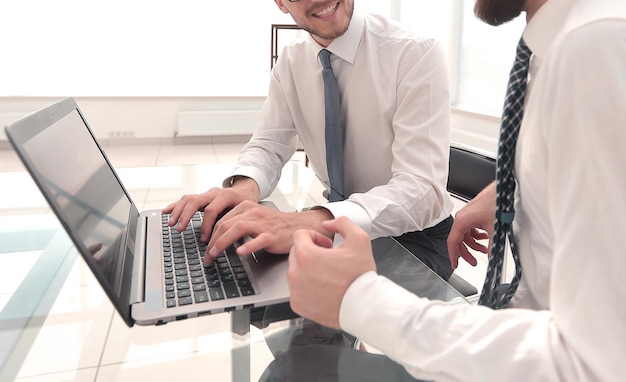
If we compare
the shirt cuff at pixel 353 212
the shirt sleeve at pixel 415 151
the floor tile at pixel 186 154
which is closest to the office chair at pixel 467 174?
the shirt sleeve at pixel 415 151

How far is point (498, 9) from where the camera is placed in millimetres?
652

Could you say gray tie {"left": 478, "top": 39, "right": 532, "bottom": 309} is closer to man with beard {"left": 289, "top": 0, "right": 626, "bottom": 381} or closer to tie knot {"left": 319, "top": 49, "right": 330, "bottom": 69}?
man with beard {"left": 289, "top": 0, "right": 626, "bottom": 381}

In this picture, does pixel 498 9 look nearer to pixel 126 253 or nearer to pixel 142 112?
pixel 126 253

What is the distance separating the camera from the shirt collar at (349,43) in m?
1.41

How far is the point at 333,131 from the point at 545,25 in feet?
2.74

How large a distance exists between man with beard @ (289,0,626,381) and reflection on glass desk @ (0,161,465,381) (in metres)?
0.25

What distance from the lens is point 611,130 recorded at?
434mm

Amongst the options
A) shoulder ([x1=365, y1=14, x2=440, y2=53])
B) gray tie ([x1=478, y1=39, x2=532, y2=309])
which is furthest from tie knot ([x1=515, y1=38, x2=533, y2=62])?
shoulder ([x1=365, y1=14, x2=440, y2=53])

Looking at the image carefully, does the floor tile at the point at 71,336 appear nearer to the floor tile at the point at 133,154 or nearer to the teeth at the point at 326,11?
the teeth at the point at 326,11

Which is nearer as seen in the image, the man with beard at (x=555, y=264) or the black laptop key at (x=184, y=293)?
the man with beard at (x=555, y=264)

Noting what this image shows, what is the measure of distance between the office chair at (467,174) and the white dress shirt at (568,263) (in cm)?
78

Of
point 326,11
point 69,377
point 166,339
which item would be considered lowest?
point 69,377

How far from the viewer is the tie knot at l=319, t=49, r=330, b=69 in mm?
1413

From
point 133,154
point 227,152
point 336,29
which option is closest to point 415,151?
point 336,29
